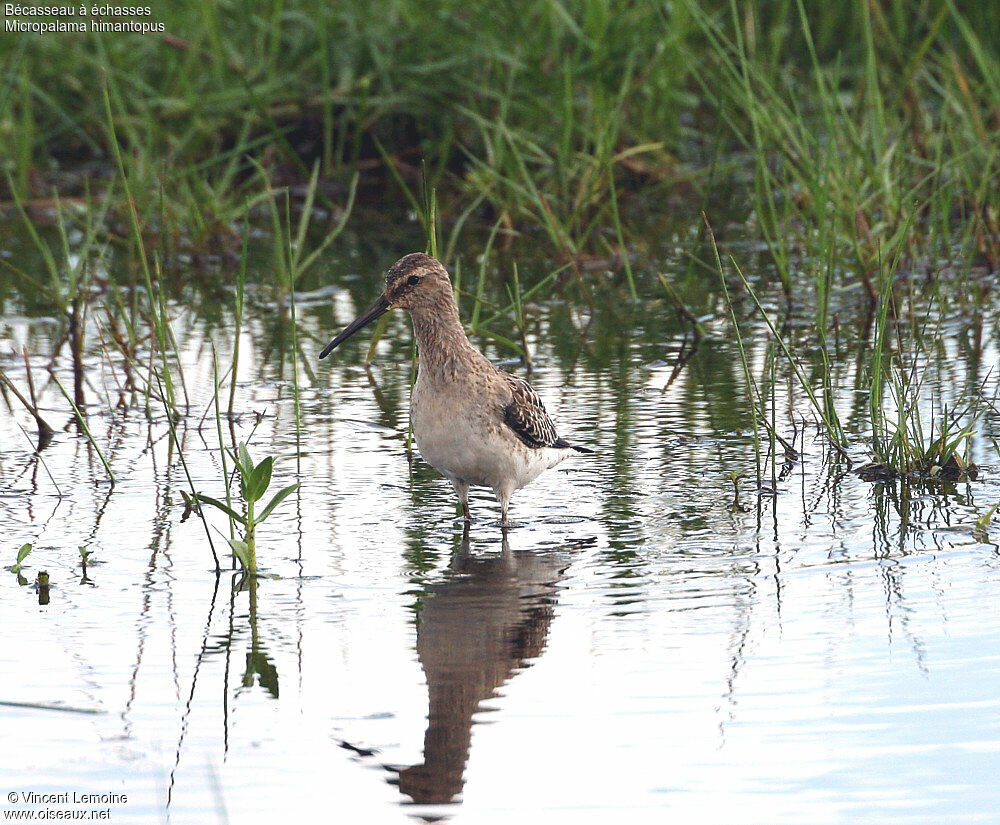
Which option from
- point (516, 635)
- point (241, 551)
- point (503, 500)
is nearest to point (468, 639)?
point (516, 635)

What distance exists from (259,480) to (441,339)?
4.11 ft

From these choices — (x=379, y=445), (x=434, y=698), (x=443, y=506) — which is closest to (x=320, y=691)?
(x=434, y=698)

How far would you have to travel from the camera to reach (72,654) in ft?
15.7

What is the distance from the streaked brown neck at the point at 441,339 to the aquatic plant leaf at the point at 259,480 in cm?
108

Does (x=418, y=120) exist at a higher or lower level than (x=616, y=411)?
higher

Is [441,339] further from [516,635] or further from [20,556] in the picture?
[20,556]

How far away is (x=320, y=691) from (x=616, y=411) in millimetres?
3177

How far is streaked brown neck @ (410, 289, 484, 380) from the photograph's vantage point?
6.25 metres

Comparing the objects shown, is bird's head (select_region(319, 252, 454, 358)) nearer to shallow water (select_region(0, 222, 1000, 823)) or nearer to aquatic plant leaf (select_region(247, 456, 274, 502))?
shallow water (select_region(0, 222, 1000, 823))

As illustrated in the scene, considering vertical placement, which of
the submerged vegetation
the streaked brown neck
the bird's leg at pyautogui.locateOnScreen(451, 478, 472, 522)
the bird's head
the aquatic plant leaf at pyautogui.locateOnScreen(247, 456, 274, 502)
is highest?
the submerged vegetation

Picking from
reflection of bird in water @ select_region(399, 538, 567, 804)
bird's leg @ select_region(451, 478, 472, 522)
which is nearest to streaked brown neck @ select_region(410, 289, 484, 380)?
bird's leg @ select_region(451, 478, 472, 522)

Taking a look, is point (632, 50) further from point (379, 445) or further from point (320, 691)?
point (320, 691)

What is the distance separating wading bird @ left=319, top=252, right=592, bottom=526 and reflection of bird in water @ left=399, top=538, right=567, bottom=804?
33cm

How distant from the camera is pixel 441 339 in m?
6.34
